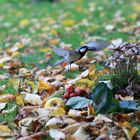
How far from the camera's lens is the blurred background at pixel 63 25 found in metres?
5.71

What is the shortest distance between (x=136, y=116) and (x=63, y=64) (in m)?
1.67

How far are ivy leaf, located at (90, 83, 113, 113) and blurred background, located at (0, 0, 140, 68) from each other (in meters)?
1.76

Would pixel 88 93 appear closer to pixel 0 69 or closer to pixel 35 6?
pixel 0 69

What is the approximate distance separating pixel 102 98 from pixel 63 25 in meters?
3.94

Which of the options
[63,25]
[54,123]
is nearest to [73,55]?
[54,123]

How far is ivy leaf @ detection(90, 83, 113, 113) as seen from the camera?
10.0 ft

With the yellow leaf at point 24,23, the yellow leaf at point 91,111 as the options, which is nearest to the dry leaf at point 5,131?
the yellow leaf at point 91,111

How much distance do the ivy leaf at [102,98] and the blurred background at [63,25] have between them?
1764mm

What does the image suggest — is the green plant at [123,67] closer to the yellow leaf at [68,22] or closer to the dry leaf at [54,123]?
the dry leaf at [54,123]


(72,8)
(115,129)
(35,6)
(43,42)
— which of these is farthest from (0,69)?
(35,6)

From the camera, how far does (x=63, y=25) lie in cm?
695

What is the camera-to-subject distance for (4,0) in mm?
11289

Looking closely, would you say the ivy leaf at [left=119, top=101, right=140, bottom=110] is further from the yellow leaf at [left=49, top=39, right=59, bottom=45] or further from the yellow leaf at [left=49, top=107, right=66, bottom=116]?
the yellow leaf at [left=49, top=39, right=59, bottom=45]

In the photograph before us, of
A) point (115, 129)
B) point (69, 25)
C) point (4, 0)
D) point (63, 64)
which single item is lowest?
point (115, 129)
